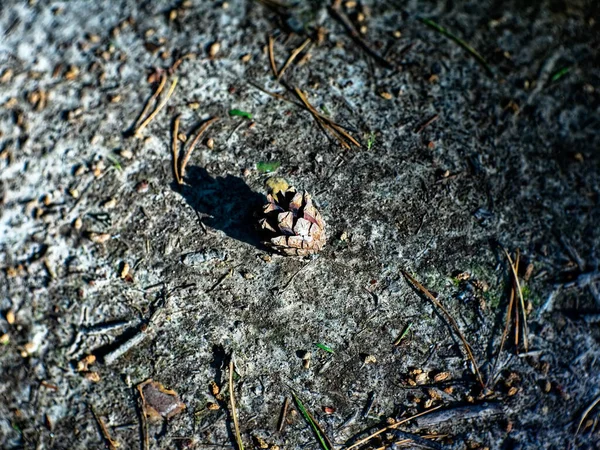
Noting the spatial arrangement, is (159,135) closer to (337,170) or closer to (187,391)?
(337,170)

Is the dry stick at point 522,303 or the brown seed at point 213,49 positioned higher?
the brown seed at point 213,49

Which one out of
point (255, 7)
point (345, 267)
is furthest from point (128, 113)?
point (345, 267)

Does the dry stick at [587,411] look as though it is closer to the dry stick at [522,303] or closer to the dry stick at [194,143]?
the dry stick at [522,303]

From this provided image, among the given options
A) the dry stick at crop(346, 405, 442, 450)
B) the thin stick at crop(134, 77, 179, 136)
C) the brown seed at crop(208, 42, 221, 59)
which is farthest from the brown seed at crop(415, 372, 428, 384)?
the brown seed at crop(208, 42, 221, 59)

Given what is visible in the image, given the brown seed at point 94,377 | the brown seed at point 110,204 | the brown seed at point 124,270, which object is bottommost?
the brown seed at point 94,377

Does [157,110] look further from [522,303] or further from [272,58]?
[522,303]

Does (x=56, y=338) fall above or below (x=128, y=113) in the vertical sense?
below

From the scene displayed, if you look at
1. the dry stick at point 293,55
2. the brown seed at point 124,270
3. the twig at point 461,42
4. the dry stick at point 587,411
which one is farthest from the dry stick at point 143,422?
the twig at point 461,42
